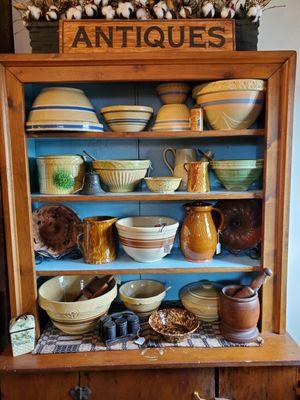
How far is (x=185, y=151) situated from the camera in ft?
4.36

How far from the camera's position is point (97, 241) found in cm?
128

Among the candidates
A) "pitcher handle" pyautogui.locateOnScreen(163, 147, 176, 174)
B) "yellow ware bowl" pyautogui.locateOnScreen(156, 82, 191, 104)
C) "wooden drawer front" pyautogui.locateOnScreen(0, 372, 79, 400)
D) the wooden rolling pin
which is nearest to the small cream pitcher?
"pitcher handle" pyautogui.locateOnScreen(163, 147, 176, 174)

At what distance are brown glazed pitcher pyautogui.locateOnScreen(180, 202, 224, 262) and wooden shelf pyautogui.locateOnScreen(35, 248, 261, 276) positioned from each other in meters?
0.04

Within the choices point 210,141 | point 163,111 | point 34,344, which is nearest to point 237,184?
point 210,141

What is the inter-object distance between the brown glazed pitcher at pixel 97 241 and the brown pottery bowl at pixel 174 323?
34 centimetres

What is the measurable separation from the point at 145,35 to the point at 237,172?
64 centimetres

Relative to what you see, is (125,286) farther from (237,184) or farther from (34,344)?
(237,184)

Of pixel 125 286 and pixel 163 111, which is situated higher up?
pixel 163 111

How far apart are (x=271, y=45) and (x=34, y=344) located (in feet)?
5.51

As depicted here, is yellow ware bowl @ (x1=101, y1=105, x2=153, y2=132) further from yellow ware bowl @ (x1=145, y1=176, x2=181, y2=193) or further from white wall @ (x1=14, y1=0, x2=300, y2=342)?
white wall @ (x1=14, y1=0, x2=300, y2=342)

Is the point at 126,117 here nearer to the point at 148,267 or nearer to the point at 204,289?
the point at 148,267

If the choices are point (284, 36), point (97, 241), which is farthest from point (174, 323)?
point (284, 36)

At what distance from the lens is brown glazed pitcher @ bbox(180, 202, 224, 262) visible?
1.28 m

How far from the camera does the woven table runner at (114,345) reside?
1.20 metres
